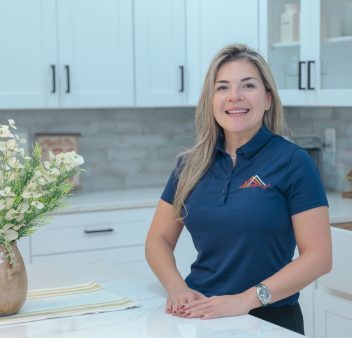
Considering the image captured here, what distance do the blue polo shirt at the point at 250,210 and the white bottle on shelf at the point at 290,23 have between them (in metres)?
1.80

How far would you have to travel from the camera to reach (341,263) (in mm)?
3266

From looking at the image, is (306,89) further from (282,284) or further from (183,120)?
(282,284)

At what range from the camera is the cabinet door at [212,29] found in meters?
4.21

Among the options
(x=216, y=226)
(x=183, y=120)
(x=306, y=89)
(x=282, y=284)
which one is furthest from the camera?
(x=183, y=120)

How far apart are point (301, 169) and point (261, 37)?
2.12 meters

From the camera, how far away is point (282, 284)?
2031 millimetres

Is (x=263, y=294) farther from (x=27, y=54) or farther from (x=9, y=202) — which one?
(x=27, y=54)

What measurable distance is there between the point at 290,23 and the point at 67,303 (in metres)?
2.38

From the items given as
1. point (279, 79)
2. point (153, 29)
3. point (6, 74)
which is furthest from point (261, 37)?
point (6, 74)

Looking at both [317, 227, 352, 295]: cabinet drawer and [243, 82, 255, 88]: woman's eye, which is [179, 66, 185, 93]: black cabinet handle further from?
[243, 82, 255, 88]: woman's eye

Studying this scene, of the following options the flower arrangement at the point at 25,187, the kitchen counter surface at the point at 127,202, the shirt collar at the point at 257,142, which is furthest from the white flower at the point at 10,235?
the kitchen counter surface at the point at 127,202

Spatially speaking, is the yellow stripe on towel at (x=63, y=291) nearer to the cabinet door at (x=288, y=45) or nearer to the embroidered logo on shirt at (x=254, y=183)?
the embroidered logo on shirt at (x=254, y=183)

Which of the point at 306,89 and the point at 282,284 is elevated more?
the point at 306,89

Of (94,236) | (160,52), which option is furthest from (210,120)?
(160,52)
